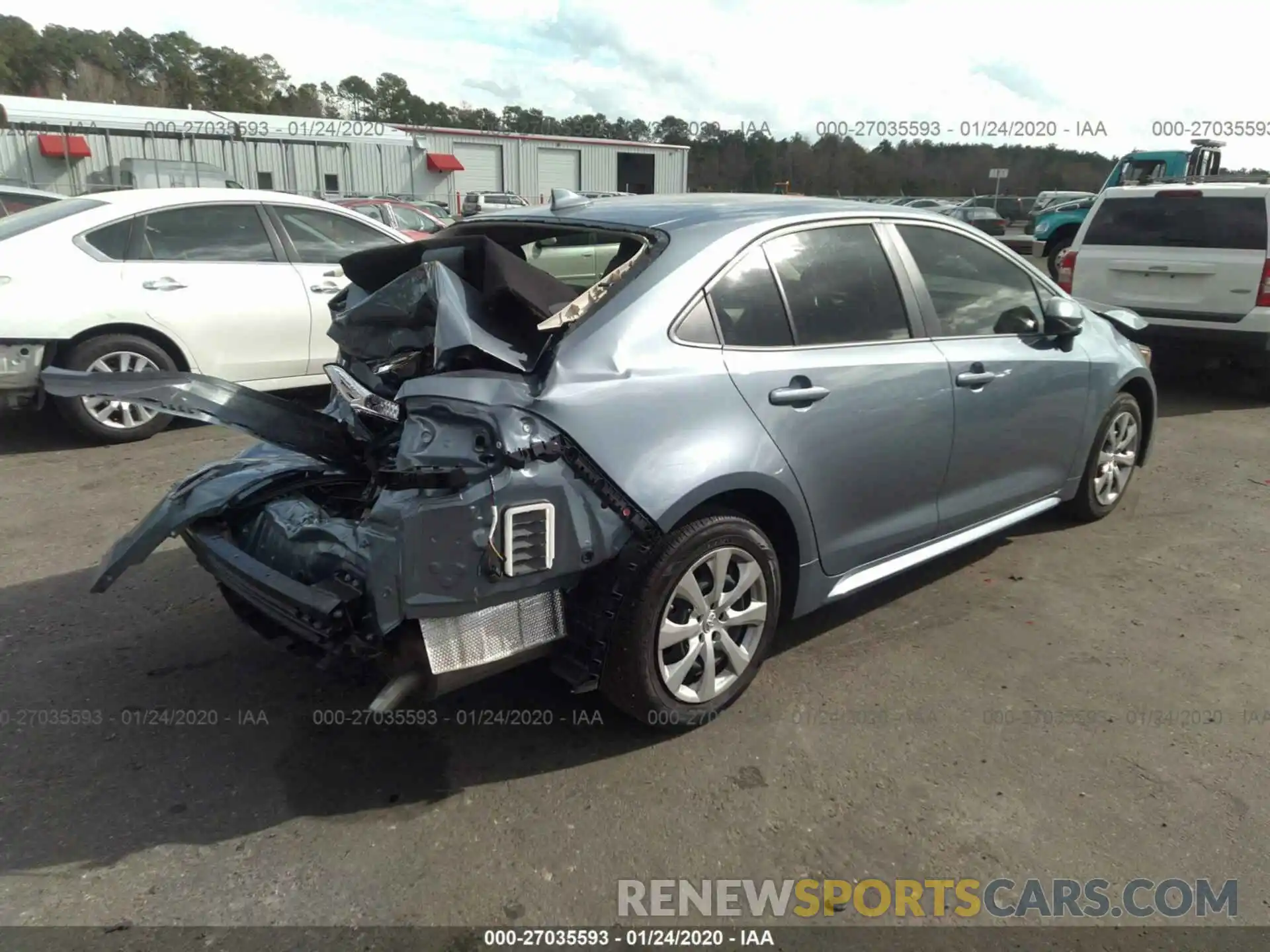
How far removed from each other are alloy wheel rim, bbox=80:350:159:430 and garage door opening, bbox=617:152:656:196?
48982 mm

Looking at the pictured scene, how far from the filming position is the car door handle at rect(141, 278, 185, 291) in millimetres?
6062

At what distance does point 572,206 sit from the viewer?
3703mm

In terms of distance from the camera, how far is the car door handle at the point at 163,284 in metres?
6.06

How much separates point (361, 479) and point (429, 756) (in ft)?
3.47

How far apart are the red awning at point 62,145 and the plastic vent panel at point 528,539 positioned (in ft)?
110

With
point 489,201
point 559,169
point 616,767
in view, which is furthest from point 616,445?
point 559,169

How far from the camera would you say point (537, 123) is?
7656cm

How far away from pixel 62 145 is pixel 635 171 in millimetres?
31733

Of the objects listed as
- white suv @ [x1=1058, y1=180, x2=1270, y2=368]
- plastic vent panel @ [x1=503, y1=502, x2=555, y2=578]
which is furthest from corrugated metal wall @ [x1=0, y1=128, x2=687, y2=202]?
plastic vent panel @ [x1=503, y1=502, x2=555, y2=578]

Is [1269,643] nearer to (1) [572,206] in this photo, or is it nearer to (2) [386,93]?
(1) [572,206]

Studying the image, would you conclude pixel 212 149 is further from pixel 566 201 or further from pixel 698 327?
pixel 698 327

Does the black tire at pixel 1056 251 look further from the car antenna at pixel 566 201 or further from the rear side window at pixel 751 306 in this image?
the rear side window at pixel 751 306

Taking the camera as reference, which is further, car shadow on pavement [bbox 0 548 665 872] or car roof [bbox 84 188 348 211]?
car roof [bbox 84 188 348 211]

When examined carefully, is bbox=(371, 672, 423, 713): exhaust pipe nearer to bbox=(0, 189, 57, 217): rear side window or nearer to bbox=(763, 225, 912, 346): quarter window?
bbox=(763, 225, 912, 346): quarter window
